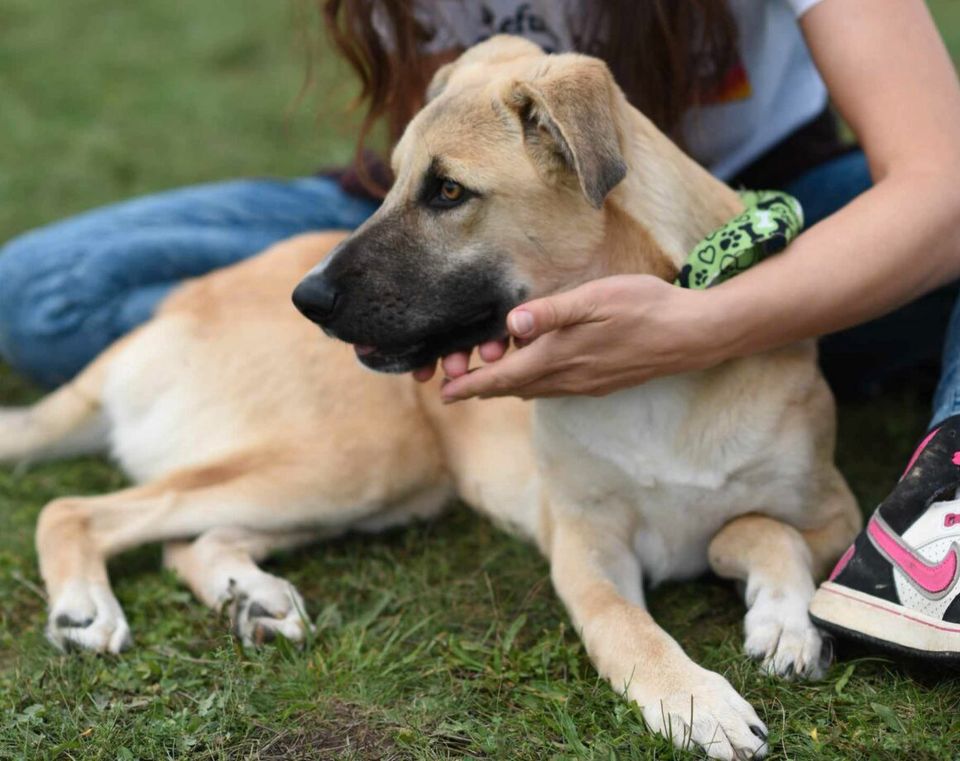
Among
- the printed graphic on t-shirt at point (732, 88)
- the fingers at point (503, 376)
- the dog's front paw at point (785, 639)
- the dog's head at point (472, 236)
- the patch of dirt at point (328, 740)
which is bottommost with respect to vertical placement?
the dog's front paw at point (785, 639)

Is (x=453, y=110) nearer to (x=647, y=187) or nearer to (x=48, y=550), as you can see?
(x=647, y=187)

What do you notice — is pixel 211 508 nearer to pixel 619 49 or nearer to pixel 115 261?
pixel 115 261

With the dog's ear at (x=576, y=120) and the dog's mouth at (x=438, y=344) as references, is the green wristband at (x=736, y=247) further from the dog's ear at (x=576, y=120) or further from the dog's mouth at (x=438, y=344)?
the dog's mouth at (x=438, y=344)

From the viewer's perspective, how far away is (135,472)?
367 cm

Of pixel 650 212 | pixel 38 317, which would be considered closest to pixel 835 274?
pixel 650 212

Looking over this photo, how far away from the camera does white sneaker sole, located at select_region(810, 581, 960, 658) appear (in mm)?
2340

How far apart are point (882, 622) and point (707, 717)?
0.45 meters

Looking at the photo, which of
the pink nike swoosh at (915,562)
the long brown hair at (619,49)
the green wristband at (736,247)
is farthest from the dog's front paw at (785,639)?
the long brown hair at (619,49)

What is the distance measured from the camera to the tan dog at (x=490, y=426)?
256 centimetres

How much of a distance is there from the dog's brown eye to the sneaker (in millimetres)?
1162

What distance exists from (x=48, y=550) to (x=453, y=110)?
1.62 m

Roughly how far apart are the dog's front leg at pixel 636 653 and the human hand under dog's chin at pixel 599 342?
467 mm

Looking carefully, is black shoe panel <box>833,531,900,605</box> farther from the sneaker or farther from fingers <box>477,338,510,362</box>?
fingers <box>477,338,510,362</box>

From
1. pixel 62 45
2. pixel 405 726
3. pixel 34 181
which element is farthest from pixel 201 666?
pixel 62 45
